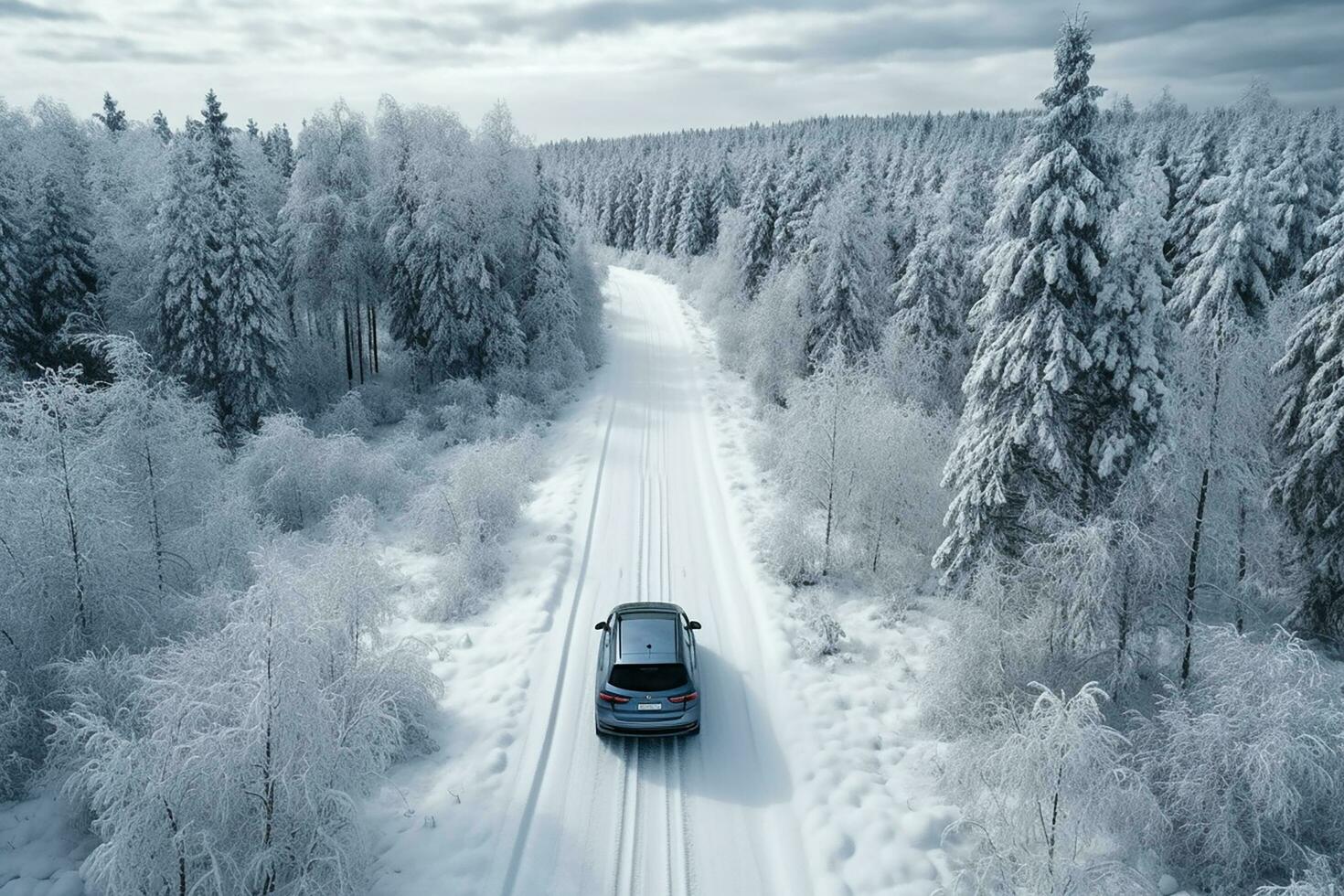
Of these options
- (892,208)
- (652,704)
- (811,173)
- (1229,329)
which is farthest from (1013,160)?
(892,208)

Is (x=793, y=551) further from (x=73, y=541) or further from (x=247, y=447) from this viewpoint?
(x=247, y=447)

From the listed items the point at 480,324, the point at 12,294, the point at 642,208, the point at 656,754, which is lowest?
the point at 656,754

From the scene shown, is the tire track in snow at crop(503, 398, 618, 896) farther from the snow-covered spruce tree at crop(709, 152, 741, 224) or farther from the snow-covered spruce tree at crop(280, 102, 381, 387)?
the snow-covered spruce tree at crop(709, 152, 741, 224)

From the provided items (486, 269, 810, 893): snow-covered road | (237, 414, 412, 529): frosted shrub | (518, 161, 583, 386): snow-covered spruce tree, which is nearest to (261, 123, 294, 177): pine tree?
(518, 161, 583, 386): snow-covered spruce tree

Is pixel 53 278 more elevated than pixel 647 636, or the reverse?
pixel 53 278

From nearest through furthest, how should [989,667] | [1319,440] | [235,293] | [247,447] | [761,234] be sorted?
[989,667] < [1319,440] < [247,447] < [235,293] < [761,234]

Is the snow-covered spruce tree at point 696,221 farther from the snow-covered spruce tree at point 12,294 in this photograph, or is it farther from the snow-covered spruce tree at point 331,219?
the snow-covered spruce tree at point 12,294

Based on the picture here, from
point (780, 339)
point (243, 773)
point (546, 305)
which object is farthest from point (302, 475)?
point (780, 339)
